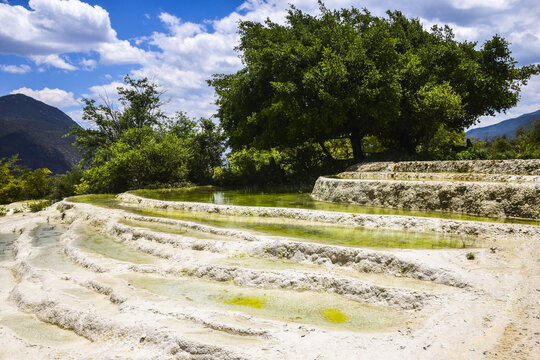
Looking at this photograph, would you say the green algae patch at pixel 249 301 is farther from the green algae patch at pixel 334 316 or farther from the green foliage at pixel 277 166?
the green foliage at pixel 277 166

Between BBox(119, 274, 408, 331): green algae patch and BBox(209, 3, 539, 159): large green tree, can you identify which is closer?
BBox(119, 274, 408, 331): green algae patch

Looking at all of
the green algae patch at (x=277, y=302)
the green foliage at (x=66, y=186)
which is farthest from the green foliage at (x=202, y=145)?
the green algae patch at (x=277, y=302)

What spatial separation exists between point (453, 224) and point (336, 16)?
22733 millimetres

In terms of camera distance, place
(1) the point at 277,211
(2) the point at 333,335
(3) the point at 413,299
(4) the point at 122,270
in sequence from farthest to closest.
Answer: (1) the point at 277,211 < (4) the point at 122,270 < (3) the point at 413,299 < (2) the point at 333,335

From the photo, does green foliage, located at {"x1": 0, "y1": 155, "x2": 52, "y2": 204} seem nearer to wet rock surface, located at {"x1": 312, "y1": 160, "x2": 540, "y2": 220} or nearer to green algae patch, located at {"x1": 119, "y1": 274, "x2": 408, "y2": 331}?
wet rock surface, located at {"x1": 312, "y1": 160, "x2": 540, "y2": 220}

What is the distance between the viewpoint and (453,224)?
8539 mm

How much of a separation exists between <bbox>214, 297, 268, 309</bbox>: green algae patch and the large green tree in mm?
15685

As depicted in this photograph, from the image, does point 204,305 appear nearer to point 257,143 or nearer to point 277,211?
point 277,211

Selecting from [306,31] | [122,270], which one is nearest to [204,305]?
[122,270]

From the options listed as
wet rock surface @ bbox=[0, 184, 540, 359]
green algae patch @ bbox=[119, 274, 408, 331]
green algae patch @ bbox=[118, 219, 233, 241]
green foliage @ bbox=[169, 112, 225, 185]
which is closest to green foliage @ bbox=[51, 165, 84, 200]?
green foliage @ bbox=[169, 112, 225, 185]

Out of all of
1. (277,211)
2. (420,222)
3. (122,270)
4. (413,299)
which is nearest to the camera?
(413,299)

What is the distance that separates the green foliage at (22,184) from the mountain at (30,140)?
118ft

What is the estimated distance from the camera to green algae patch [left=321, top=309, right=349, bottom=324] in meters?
5.04

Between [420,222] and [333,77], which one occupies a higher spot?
[333,77]
